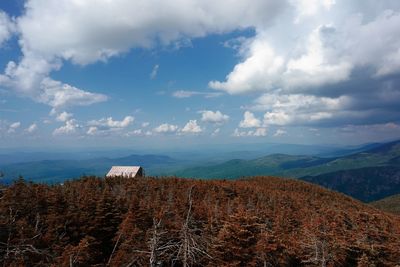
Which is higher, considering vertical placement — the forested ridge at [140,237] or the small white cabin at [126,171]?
the small white cabin at [126,171]

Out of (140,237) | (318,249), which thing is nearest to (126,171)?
(140,237)

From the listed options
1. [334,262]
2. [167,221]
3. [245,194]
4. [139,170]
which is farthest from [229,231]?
[139,170]

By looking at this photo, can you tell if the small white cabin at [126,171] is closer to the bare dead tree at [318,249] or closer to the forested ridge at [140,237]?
the forested ridge at [140,237]

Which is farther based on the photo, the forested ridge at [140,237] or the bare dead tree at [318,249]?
the bare dead tree at [318,249]

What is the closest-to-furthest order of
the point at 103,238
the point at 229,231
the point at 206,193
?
1. the point at 229,231
2. the point at 103,238
3. the point at 206,193

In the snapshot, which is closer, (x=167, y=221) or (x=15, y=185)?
(x=167, y=221)

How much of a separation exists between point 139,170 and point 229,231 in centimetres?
8860

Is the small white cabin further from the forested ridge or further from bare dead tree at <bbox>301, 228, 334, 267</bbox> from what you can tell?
bare dead tree at <bbox>301, 228, 334, 267</bbox>

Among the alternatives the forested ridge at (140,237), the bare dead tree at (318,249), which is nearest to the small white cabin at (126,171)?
the forested ridge at (140,237)

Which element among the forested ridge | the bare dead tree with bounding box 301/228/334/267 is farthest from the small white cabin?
the bare dead tree with bounding box 301/228/334/267

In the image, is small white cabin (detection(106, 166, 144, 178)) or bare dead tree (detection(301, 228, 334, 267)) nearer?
bare dead tree (detection(301, 228, 334, 267))

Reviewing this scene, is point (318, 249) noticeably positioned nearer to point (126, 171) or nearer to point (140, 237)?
point (140, 237)

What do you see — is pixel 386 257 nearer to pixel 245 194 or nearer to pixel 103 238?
→ pixel 103 238

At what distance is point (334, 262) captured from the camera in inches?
1326
